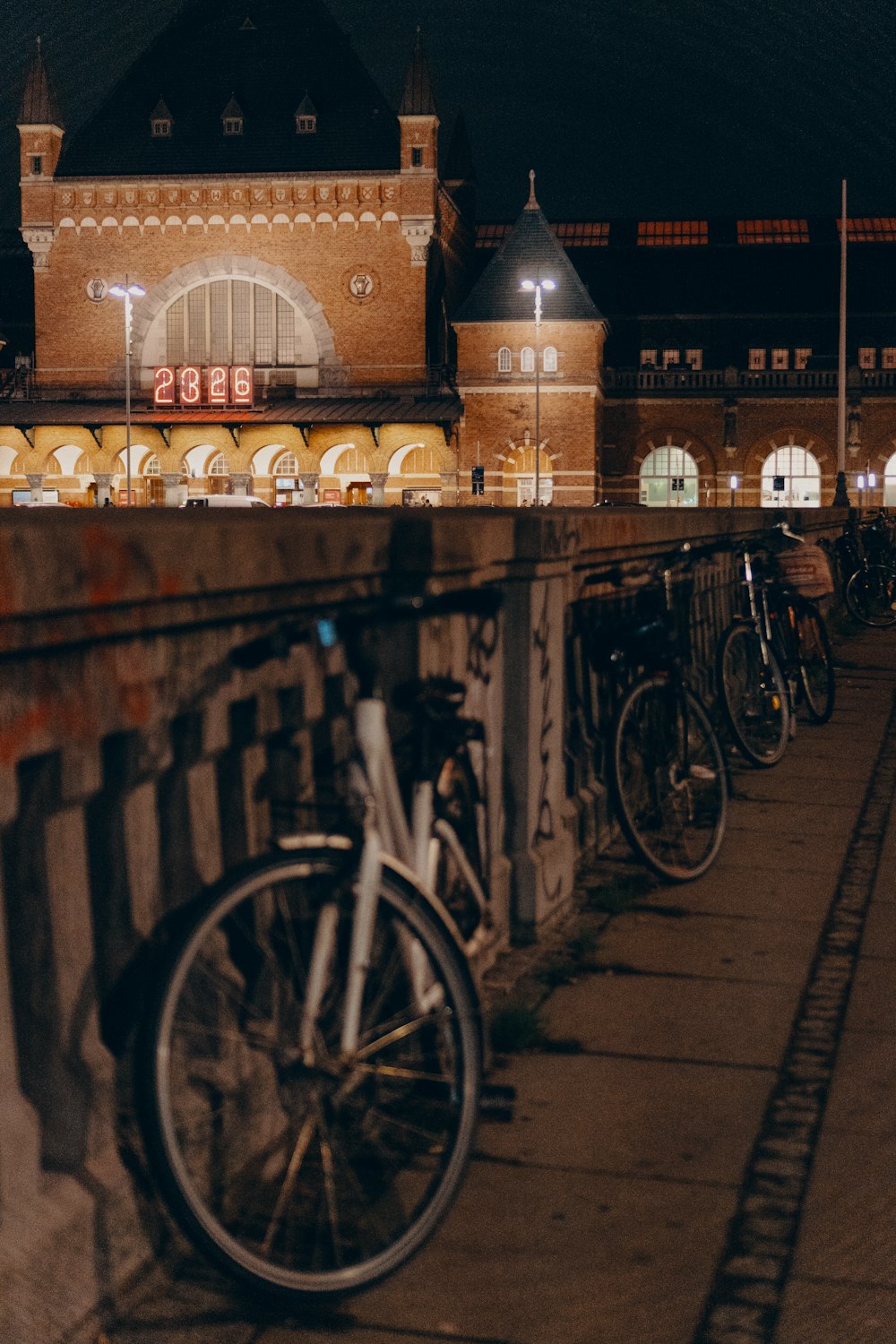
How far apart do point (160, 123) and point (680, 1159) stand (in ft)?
221

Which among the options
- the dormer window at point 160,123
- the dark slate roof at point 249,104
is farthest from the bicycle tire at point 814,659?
the dormer window at point 160,123

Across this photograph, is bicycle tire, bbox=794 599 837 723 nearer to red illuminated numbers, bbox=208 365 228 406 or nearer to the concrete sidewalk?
the concrete sidewalk

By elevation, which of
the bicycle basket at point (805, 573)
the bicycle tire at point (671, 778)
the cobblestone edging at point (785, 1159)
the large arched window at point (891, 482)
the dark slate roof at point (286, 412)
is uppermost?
the dark slate roof at point (286, 412)

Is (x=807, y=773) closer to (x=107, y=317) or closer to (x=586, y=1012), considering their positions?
(x=586, y=1012)

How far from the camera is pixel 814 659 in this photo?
9.95 m

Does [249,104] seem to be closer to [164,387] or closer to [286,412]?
[164,387]

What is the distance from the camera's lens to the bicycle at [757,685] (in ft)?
28.8

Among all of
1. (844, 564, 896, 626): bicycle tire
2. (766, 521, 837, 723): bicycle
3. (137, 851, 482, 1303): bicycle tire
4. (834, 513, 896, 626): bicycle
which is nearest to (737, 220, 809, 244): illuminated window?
(834, 513, 896, 626): bicycle

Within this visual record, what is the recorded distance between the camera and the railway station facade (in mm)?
62438

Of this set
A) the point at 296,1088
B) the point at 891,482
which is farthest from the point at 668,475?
the point at 296,1088

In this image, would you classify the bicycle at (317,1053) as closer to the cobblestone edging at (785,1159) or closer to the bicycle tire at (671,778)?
the cobblestone edging at (785,1159)

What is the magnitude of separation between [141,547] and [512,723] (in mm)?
2754

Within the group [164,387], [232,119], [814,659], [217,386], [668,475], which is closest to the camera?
[814,659]

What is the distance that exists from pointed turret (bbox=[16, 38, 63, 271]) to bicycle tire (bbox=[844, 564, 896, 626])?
2137 inches
